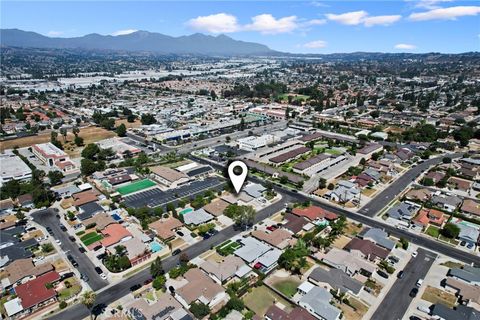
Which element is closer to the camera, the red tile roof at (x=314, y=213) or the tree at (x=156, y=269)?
the tree at (x=156, y=269)

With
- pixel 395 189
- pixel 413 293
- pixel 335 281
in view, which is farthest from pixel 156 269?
pixel 395 189

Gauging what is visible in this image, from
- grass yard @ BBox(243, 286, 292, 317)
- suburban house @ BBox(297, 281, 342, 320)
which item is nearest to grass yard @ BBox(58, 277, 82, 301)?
grass yard @ BBox(243, 286, 292, 317)

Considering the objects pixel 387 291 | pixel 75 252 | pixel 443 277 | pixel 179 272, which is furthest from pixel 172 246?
pixel 443 277

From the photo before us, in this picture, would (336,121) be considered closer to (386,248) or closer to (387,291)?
(386,248)

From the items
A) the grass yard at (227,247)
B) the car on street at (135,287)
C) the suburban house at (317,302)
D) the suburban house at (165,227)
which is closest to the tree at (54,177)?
the suburban house at (165,227)

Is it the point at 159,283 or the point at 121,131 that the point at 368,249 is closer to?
the point at 159,283

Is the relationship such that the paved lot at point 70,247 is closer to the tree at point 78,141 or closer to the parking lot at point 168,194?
the parking lot at point 168,194
